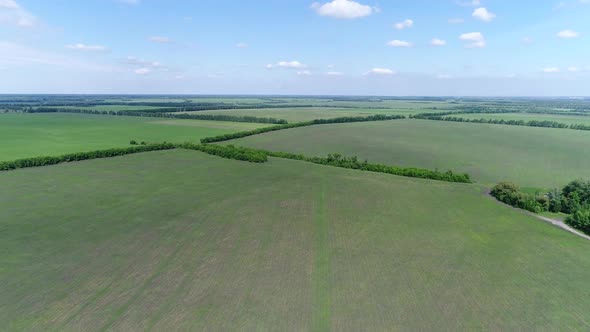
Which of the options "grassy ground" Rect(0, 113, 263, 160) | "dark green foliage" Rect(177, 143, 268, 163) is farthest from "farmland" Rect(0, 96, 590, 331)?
"grassy ground" Rect(0, 113, 263, 160)

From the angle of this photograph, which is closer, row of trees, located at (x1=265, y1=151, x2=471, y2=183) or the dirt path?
the dirt path

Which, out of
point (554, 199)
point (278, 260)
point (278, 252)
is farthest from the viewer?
point (554, 199)

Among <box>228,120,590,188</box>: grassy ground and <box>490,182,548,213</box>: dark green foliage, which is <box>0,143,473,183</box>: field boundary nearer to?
<box>228,120,590,188</box>: grassy ground

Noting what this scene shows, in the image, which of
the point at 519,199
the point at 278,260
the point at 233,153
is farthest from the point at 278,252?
the point at 233,153

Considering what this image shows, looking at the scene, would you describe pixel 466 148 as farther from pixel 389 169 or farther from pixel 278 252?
pixel 278 252

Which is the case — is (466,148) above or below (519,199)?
above

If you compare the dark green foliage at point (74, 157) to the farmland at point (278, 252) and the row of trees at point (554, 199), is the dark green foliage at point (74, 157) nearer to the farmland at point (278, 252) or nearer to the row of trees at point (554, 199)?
the farmland at point (278, 252)
